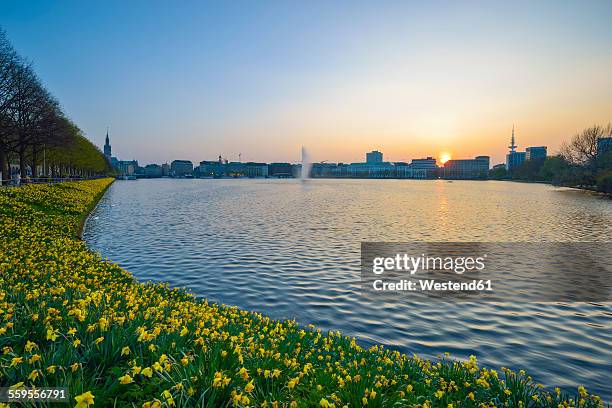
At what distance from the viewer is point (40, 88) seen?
51594 mm

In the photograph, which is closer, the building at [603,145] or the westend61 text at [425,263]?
the westend61 text at [425,263]

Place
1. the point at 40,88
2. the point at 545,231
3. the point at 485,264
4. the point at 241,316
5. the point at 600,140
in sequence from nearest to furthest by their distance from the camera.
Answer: the point at 241,316 < the point at 485,264 < the point at 545,231 < the point at 40,88 < the point at 600,140

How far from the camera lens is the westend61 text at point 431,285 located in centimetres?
1548

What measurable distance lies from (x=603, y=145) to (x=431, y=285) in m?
111

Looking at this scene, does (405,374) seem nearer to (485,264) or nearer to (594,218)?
(485,264)

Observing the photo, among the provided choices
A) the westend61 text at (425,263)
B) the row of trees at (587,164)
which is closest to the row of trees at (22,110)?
the westend61 text at (425,263)

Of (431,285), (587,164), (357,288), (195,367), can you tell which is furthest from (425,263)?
(587,164)

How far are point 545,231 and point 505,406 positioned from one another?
2942 cm

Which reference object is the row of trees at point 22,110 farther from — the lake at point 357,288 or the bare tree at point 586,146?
the bare tree at point 586,146

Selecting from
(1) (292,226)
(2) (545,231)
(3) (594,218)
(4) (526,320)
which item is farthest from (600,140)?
(4) (526,320)

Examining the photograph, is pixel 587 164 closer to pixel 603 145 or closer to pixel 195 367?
pixel 603 145

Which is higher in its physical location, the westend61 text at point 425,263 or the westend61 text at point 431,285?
the westend61 text at point 425,263

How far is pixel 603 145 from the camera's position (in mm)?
97312

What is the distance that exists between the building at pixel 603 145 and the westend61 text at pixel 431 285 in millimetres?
106005
